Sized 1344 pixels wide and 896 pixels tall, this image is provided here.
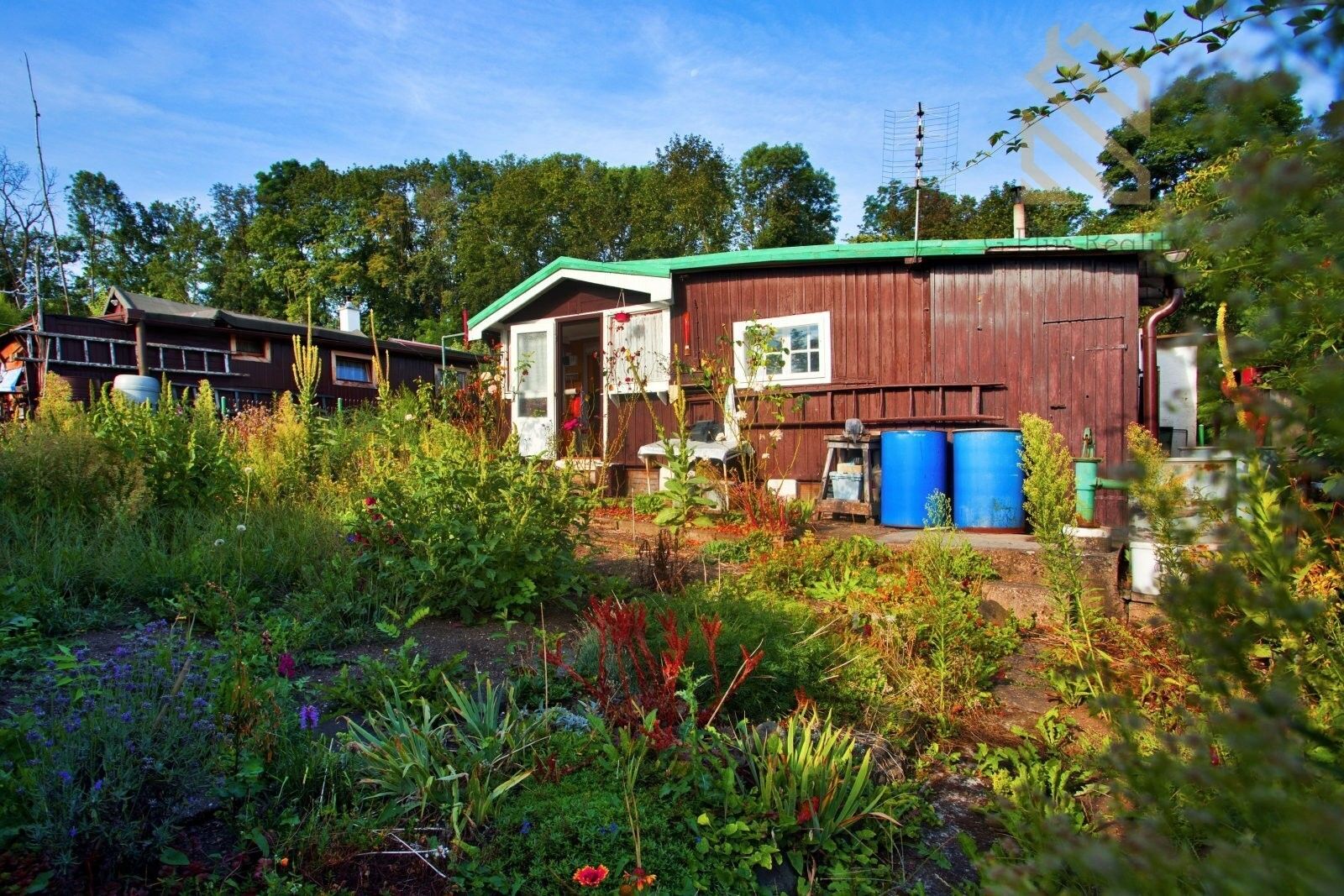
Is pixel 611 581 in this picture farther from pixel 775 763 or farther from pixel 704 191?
pixel 704 191

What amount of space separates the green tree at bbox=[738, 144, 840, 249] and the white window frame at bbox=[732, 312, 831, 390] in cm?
2286

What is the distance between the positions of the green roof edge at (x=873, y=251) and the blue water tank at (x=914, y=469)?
2489mm

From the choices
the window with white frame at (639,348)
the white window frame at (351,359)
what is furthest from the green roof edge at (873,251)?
the white window frame at (351,359)

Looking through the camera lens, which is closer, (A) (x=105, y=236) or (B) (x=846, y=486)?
(B) (x=846, y=486)

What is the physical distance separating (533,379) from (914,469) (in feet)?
19.6

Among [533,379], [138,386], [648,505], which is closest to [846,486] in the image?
[648,505]

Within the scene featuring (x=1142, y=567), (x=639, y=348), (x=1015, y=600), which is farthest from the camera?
(x=639, y=348)

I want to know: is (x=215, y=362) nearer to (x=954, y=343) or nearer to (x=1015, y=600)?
(x=954, y=343)

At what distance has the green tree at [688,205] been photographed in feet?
105

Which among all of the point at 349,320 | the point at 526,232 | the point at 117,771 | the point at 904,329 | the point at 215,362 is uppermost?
the point at 526,232

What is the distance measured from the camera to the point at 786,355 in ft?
29.4

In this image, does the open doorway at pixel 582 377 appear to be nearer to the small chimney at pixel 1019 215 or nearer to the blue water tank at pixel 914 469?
the blue water tank at pixel 914 469

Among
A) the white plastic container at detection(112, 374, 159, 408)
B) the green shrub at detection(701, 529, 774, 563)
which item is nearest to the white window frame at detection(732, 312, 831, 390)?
the green shrub at detection(701, 529, 774, 563)

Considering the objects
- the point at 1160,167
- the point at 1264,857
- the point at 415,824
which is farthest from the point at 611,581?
the point at 1160,167
